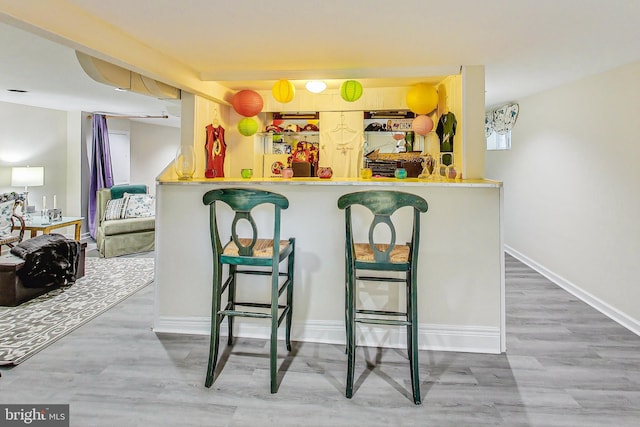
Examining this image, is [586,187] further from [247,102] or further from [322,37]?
[247,102]

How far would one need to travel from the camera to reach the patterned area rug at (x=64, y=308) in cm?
263

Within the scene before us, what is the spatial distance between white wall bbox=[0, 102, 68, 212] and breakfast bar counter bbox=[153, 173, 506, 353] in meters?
4.06

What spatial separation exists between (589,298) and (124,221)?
5.80m

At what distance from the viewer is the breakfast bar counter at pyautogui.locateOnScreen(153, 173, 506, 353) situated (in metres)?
2.60

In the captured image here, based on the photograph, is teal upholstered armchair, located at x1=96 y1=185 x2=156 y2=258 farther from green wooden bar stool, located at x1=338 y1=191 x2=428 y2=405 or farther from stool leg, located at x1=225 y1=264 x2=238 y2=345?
green wooden bar stool, located at x1=338 y1=191 x2=428 y2=405

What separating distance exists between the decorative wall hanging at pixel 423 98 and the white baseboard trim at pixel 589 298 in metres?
2.37

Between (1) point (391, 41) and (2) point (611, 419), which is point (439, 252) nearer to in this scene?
(2) point (611, 419)

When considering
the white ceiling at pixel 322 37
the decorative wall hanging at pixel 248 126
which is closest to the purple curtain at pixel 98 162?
the white ceiling at pixel 322 37

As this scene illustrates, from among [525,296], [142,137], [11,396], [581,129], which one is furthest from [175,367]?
[142,137]

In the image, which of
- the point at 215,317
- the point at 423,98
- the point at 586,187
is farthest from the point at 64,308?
the point at 586,187

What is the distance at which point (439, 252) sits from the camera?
8.62 feet

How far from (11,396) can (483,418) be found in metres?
2.47

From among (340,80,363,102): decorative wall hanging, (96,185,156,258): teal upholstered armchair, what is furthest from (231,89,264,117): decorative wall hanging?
(96,185,156,258): teal upholstered armchair

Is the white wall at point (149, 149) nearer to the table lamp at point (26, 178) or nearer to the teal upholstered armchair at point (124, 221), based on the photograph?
the teal upholstered armchair at point (124, 221)
